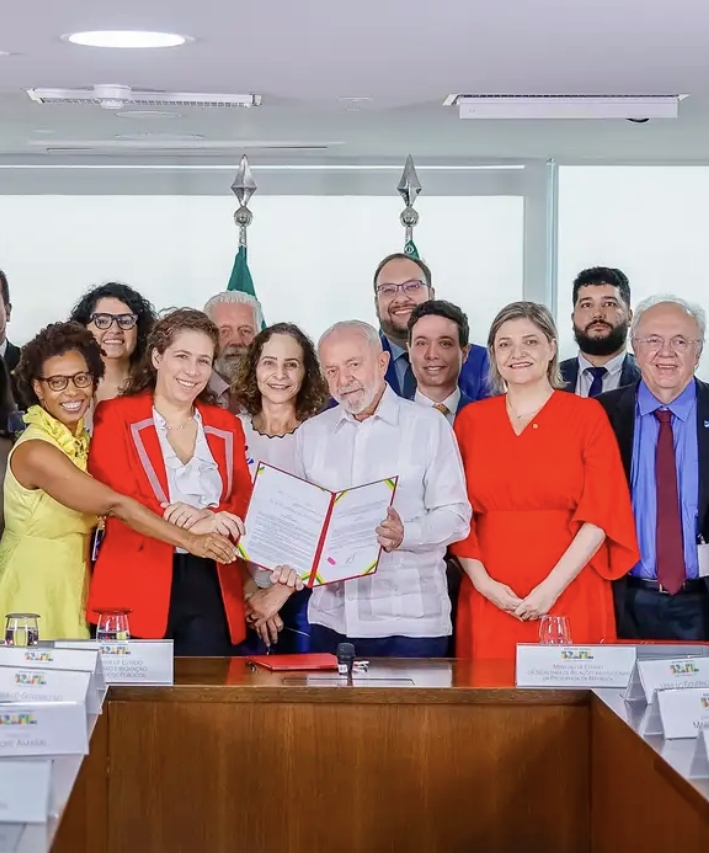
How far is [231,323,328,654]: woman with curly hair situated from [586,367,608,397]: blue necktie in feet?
4.14

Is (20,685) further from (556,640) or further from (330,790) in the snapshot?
(556,640)

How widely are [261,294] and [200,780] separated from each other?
4187 millimetres

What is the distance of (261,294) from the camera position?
7.42m

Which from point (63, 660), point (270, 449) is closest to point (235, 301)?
point (270, 449)

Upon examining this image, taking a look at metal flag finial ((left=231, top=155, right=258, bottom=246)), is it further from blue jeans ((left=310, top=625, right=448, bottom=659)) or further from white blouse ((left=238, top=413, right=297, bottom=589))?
blue jeans ((left=310, top=625, right=448, bottom=659))

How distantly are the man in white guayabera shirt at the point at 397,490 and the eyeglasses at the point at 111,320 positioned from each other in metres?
0.94

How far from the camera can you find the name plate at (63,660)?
313 centimetres

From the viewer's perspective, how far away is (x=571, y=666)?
3545 millimetres

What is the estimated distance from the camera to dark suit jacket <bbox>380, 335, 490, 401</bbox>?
5.12m

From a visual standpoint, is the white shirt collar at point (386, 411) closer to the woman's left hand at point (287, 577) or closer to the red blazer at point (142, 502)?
the red blazer at point (142, 502)

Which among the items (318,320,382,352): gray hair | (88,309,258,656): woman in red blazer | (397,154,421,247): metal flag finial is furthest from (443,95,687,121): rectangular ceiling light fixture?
(88,309,258,656): woman in red blazer

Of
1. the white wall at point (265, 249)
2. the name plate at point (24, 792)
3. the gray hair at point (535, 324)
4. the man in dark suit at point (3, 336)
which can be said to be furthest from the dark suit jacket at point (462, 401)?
the name plate at point (24, 792)

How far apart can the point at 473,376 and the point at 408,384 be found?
11.4 inches

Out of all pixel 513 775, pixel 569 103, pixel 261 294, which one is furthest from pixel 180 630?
pixel 261 294
